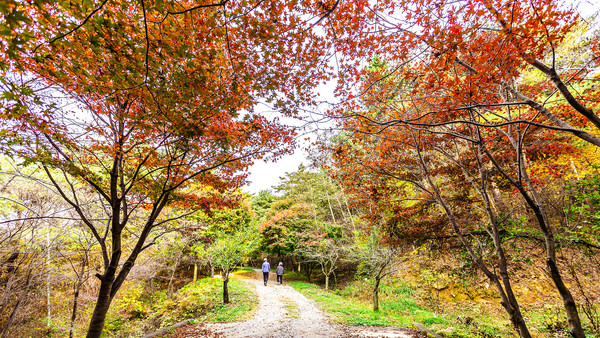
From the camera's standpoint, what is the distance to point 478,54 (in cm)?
331

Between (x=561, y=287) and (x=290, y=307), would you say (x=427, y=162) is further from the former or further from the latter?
(x=290, y=307)

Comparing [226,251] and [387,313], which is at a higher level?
[226,251]

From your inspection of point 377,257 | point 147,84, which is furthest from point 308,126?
point 377,257

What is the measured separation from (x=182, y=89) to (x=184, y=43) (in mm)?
613

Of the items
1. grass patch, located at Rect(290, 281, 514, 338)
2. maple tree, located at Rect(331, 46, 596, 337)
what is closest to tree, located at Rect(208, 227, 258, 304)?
grass patch, located at Rect(290, 281, 514, 338)

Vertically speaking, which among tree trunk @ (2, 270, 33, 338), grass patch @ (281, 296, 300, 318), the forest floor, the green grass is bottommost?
the green grass

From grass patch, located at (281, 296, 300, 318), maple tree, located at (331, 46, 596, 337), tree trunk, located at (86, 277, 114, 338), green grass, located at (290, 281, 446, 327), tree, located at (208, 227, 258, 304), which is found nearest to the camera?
tree trunk, located at (86, 277, 114, 338)

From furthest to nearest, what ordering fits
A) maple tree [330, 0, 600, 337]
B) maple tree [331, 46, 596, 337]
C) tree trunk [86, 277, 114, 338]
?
maple tree [331, 46, 596, 337], tree trunk [86, 277, 114, 338], maple tree [330, 0, 600, 337]

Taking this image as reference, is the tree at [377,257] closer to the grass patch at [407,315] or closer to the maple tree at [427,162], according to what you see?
the grass patch at [407,315]

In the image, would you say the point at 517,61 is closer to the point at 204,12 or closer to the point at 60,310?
the point at 204,12

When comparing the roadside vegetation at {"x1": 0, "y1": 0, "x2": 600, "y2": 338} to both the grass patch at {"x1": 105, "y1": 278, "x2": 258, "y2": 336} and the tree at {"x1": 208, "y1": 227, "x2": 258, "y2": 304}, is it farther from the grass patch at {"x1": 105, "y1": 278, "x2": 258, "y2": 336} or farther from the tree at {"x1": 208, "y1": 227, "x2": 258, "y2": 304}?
the tree at {"x1": 208, "y1": 227, "x2": 258, "y2": 304}

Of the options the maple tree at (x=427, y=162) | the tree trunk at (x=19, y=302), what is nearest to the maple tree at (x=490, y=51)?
the maple tree at (x=427, y=162)

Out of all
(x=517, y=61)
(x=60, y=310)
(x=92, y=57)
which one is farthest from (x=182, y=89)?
(x=60, y=310)

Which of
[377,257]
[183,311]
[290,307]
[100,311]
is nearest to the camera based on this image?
[100,311]
